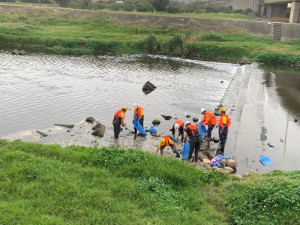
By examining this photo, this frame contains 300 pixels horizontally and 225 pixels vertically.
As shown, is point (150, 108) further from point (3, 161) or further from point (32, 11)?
point (32, 11)

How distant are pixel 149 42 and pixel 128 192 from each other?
37.6 meters

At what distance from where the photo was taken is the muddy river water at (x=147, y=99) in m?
16.2

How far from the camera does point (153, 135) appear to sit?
1716 cm

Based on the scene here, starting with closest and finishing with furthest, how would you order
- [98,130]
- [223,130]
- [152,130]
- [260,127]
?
[223,130] → [98,130] → [152,130] → [260,127]

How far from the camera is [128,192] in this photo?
31.8 ft

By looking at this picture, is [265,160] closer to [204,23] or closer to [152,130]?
[152,130]

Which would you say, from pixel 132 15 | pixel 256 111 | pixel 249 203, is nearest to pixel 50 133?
pixel 249 203

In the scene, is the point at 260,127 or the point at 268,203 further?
the point at 260,127

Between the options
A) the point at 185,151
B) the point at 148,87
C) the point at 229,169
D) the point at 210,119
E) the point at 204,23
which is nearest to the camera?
the point at 229,169

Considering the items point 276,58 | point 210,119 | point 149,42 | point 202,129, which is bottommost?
point 202,129

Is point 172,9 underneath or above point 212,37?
above

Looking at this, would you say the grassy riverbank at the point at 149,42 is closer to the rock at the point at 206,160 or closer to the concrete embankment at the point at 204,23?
the concrete embankment at the point at 204,23

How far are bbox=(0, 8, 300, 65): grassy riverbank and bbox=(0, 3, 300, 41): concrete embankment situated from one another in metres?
1.13

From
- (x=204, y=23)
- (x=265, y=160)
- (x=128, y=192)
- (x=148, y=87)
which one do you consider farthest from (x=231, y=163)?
(x=204, y=23)
